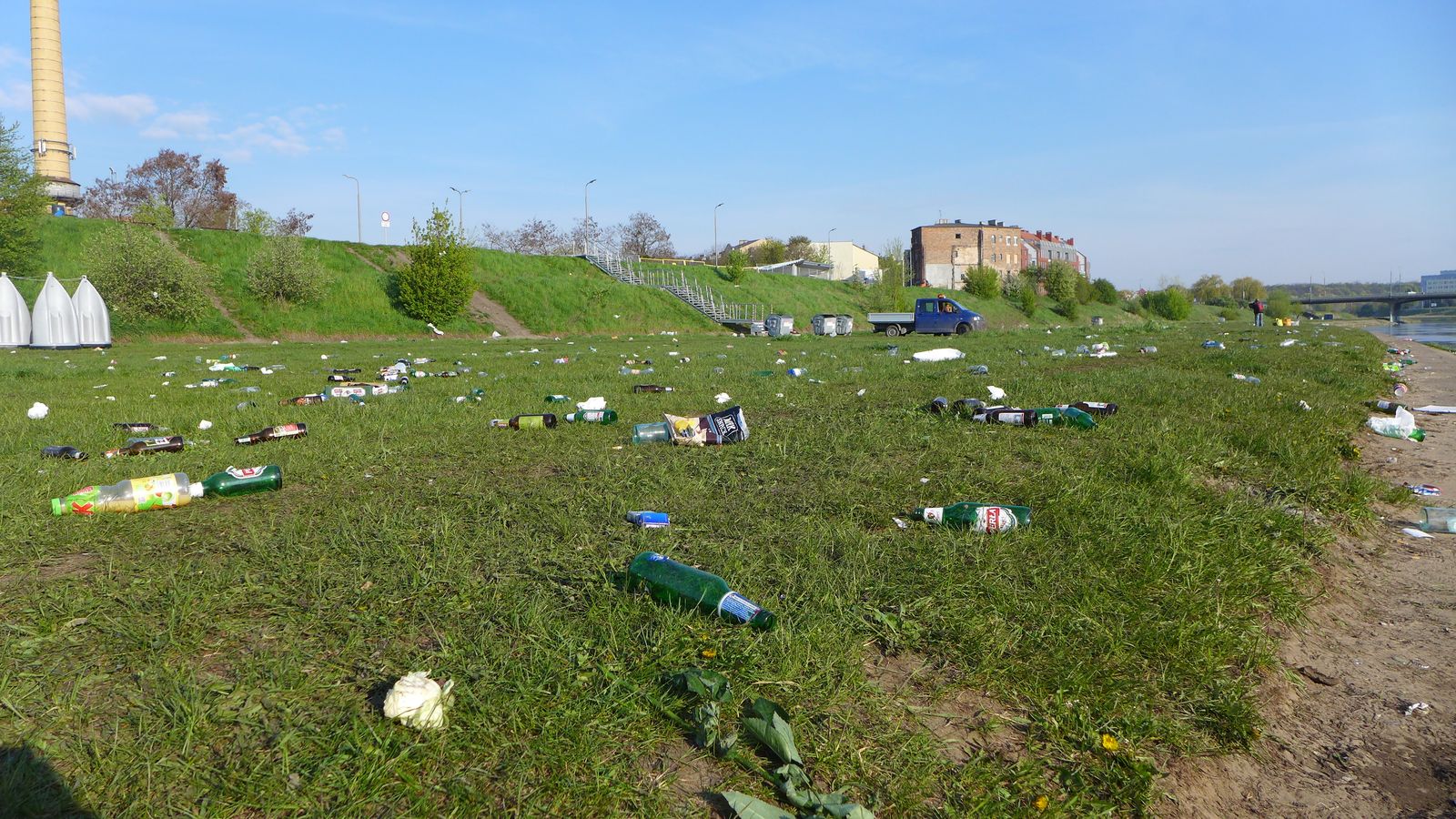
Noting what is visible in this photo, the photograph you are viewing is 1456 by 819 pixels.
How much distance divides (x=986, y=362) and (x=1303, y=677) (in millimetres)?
9887

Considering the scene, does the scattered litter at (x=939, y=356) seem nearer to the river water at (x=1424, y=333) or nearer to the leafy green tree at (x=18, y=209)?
the river water at (x=1424, y=333)

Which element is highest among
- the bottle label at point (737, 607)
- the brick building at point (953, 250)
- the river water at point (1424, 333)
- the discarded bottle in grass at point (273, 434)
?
the brick building at point (953, 250)

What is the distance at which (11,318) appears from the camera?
2025 cm

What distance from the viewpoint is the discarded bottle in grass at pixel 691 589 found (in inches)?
92.7

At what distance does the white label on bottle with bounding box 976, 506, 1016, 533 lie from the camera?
3.29 m

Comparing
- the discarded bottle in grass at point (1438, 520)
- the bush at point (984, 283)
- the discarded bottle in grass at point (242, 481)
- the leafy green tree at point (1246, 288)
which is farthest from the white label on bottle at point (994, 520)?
the leafy green tree at point (1246, 288)

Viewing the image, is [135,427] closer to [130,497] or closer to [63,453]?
[63,453]

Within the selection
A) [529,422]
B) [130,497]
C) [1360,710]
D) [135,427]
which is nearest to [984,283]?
[529,422]

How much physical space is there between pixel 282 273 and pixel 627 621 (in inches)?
1357

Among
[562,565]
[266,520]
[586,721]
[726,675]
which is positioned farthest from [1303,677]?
[266,520]

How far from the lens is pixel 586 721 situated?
1855mm

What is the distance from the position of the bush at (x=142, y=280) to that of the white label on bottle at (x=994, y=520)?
32.5 metres

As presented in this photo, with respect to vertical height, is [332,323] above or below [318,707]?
above

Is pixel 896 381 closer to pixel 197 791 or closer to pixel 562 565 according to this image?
pixel 562 565
